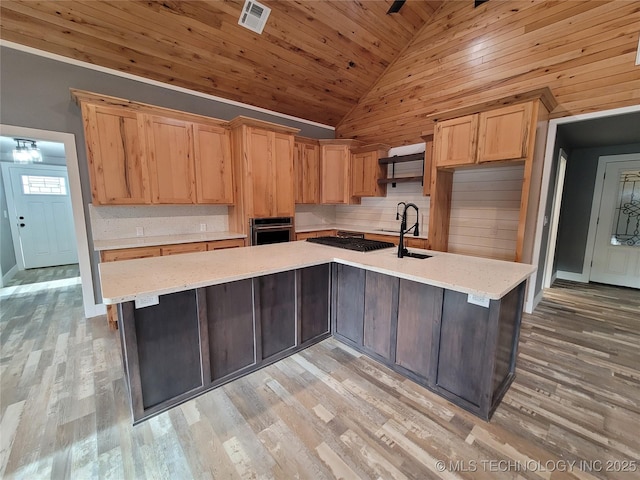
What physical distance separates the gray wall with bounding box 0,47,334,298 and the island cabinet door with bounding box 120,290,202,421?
7.36 ft

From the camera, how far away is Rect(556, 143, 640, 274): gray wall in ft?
14.7

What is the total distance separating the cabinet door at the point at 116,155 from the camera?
2.83 meters

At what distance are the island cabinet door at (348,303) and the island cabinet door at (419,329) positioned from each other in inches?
15.7

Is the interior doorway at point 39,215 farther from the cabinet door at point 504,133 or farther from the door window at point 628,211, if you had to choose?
the door window at point 628,211

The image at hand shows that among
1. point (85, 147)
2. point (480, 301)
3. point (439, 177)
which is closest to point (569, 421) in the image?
point (480, 301)

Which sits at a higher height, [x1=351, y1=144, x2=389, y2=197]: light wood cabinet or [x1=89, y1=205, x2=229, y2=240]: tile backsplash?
[x1=351, y1=144, x2=389, y2=197]: light wood cabinet

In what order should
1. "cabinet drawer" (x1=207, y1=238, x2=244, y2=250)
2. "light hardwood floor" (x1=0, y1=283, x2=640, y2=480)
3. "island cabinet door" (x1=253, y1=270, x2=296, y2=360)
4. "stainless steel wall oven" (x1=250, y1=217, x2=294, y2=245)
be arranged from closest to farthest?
1. "light hardwood floor" (x1=0, y1=283, x2=640, y2=480)
2. "island cabinet door" (x1=253, y1=270, x2=296, y2=360)
3. "cabinet drawer" (x1=207, y1=238, x2=244, y2=250)
4. "stainless steel wall oven" (x1=250, y1=217, x2=294, y2=245)

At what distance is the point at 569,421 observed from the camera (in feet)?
5.51

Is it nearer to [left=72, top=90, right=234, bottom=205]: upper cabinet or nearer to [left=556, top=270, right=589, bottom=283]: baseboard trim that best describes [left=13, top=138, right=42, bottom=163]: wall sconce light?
[left=72, top=90, right=234, bottom=205]: upper cabinet

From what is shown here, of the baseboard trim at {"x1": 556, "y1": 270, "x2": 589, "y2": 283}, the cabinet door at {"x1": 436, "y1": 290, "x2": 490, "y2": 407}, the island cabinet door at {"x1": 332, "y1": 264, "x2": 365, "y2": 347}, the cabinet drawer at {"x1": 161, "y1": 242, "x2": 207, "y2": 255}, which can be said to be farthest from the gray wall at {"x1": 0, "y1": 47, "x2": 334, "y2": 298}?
the baseboard trim at {"x1": 556, "y1": 270, "x2": 589, "y2": 283}

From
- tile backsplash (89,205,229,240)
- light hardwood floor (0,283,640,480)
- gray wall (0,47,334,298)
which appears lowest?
light hardwood floor (0,283,640,480)

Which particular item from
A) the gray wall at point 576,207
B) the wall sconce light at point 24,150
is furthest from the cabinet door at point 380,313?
the wall sconce light at point 24,150

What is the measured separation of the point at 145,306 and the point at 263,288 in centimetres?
79

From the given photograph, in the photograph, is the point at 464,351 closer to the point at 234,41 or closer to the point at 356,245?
the point at 356,245
